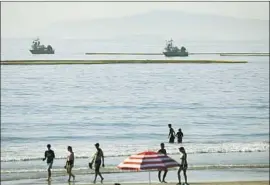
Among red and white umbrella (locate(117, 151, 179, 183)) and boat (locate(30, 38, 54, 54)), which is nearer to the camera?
red and white umbrella (locate(117, 151, 179, 183))

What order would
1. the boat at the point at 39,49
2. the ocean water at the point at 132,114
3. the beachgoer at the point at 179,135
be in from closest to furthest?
the ocean water at the point at 132,114 → the beachgoer at the point at 179,135 → the boat at the point at 39,49

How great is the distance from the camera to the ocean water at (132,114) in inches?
1597

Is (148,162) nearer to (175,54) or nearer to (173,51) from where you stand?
(173,51)

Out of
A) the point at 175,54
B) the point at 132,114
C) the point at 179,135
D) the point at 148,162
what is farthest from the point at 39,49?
the point at 148,162

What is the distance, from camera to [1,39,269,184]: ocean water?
133 ft

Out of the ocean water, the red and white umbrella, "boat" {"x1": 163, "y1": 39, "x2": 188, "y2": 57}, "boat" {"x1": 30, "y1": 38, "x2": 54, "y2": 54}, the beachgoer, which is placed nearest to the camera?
the red and white umbrella

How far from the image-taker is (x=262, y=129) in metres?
66.5

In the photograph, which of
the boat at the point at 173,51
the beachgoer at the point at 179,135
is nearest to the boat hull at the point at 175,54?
the boat at the point at 173,51

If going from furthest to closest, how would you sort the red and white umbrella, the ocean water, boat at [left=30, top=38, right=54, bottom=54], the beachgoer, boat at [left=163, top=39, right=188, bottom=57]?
1. boat at [left=30, top=38, right=54, bottom=54]
2. boat at [left=163, top=39, right=188, bottom=57]
3. the beachgoer
4. the ocean water
5. the red and white umbrella

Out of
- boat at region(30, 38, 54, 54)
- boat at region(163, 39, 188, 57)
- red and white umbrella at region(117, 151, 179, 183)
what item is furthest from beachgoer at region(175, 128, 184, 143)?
boat at region(30, 38, 54, 54)

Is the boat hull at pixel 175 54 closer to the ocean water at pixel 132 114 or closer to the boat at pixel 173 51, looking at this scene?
the boat at pixel 173 51

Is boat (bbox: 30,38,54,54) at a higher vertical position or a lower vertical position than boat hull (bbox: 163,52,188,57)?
higher

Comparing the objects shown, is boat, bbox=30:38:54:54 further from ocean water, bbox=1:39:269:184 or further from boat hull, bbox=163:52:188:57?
ocean water, bbox=1:39:269:184

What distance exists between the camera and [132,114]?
8062cm
